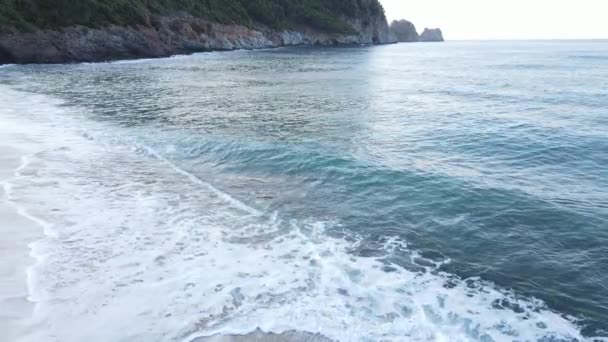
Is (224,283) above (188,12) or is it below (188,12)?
below

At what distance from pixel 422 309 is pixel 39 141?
53.7 feet

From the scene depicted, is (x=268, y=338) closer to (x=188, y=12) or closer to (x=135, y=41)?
(x=135, y=41)

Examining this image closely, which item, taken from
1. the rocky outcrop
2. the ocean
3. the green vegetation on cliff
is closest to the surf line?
the ocean

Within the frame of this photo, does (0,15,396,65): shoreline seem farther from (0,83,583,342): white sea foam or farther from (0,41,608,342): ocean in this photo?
(0,83,583,342): white sea foam

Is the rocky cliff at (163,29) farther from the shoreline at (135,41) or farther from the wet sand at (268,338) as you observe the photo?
the wet sand at (268,338)

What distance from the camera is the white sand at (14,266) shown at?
654 centimetres

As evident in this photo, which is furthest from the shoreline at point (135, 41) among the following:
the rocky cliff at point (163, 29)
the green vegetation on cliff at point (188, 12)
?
the green vegetation on cliff at point (188, 12)

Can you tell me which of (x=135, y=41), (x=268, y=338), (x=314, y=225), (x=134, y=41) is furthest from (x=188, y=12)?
(x=268, y=338)

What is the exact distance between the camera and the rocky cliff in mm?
57125

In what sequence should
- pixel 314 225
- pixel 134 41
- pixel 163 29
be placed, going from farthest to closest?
pixel 163 29 < pixel 134 41 < pixel 314 225

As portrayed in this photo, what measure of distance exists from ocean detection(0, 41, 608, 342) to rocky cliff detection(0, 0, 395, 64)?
39504 mm

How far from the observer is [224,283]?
26.2ft

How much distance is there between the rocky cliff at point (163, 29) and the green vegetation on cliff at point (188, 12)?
12cm

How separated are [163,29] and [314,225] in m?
78.3
